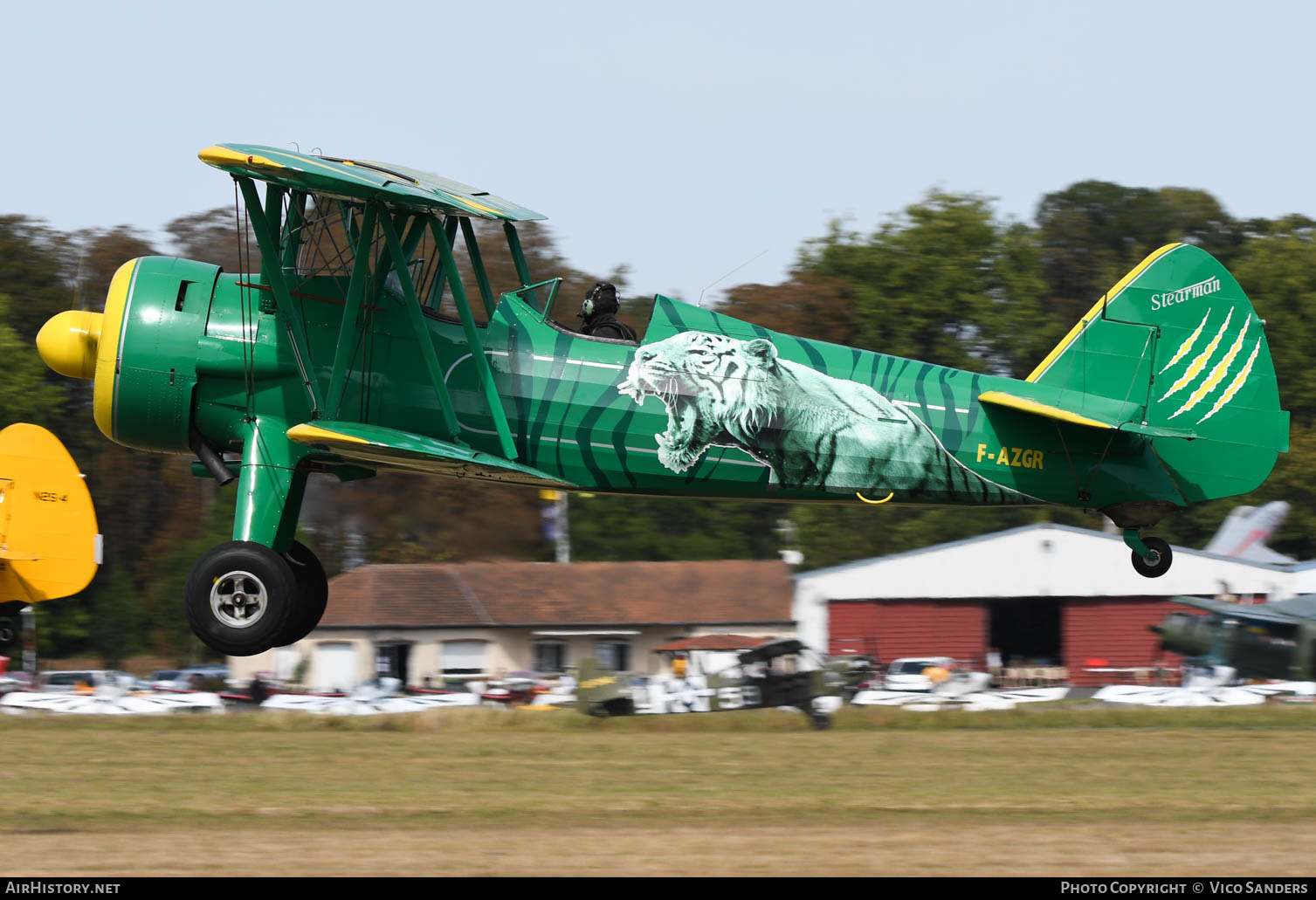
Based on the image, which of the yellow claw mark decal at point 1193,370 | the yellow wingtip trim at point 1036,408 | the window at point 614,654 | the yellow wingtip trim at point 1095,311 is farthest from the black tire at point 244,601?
the window at point 614,654

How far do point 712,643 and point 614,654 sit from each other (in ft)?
13.7

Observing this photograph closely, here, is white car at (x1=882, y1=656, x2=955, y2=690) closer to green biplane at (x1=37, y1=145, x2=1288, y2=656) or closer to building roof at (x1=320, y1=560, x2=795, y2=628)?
building roof at (x1=320, y1=560, x2=795, y2=628)

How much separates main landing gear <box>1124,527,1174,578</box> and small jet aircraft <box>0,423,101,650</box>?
12.0 metres

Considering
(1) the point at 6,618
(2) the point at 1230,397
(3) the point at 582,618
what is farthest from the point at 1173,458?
(3) the point at 582,618

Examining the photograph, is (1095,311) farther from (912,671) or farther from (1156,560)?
(912,671)

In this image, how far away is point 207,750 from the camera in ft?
49.0

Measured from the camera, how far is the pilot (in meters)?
10.7

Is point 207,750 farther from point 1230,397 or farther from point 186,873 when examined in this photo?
point 1230,397

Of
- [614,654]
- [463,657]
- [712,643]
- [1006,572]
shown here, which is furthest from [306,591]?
[1006,572]

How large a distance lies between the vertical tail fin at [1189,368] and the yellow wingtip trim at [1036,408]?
1.46 ft

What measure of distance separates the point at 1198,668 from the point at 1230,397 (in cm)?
1602

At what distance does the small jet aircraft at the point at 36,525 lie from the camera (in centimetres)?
1769

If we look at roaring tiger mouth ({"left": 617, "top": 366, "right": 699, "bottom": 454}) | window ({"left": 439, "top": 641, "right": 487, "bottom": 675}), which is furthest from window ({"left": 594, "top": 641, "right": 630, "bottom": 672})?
roaring tiger mouth ({"left": 617, "top": 366, "right": 699, "bottom": 454})

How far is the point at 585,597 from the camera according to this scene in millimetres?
33469
